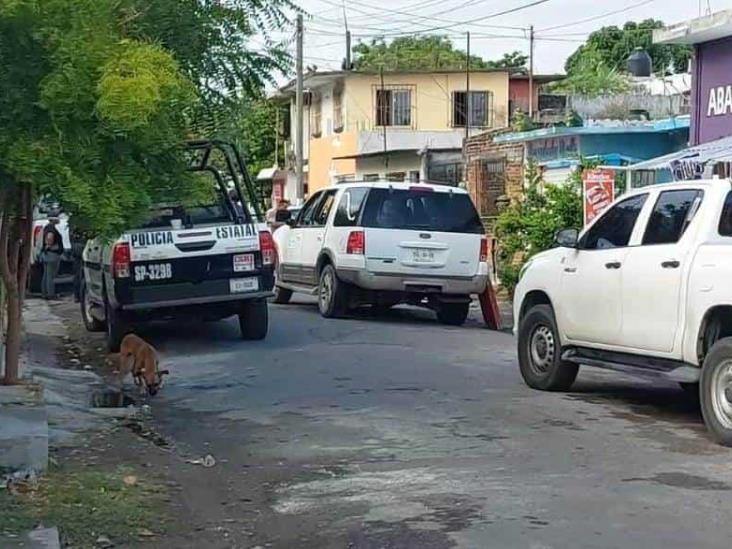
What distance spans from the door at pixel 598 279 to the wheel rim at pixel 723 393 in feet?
4.63

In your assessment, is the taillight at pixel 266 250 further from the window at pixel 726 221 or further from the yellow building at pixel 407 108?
the yellow building at pixel 407 108

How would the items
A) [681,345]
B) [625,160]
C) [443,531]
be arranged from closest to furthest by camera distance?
1. [443,531]
2. [681,345]
3. [625,160]

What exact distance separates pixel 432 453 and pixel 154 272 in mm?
6570

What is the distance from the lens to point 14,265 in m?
10.1

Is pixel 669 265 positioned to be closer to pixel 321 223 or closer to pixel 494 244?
pixel 321 223

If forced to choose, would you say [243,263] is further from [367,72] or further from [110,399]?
[367,72]

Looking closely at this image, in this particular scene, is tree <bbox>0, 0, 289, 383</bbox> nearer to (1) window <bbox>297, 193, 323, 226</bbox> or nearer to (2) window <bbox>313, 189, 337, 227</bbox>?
(2) window <bbox>313, 189, 337, 227</bbox>

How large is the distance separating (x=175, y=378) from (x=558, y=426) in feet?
15.4

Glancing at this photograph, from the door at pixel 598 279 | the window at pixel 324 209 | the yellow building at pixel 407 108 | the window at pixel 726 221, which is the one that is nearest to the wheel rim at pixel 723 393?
the window at pixel 726 221

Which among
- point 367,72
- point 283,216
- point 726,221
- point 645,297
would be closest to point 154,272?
point 645,297

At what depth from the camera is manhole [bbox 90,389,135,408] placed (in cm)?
1166

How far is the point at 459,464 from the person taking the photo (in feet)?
28.3

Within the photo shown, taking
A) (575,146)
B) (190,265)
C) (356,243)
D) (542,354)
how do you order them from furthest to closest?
(575,146) < (356,243) < (190,265) < (542,354)

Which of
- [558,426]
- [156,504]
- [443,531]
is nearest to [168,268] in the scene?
[558,426]
